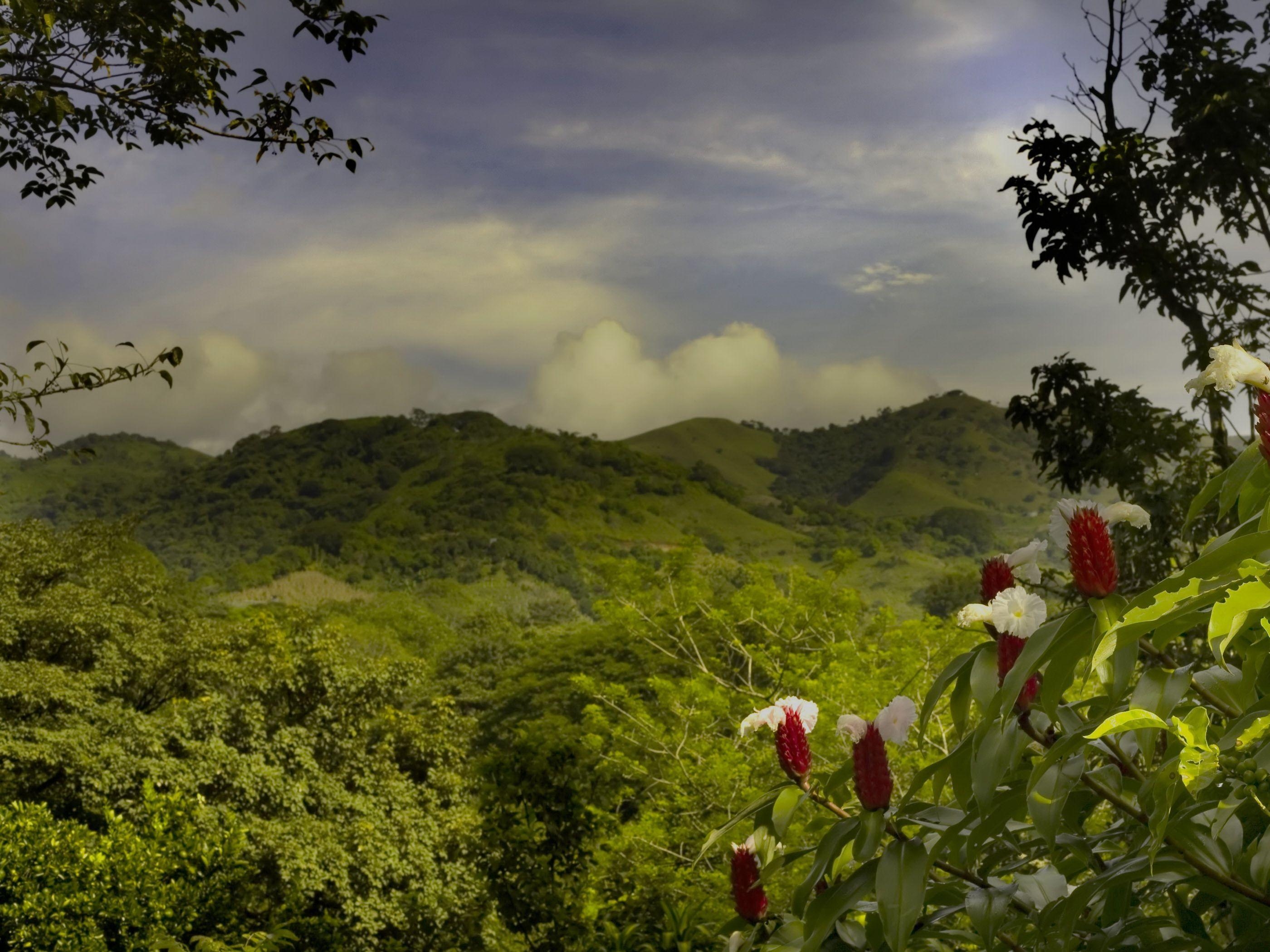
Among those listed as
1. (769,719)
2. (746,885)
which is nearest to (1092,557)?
(769,719)

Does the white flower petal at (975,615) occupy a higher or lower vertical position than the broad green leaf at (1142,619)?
higher

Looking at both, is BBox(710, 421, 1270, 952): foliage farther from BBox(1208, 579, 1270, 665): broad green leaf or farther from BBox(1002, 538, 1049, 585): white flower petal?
BBox(1002, 538, 1049, 585): white flower petal

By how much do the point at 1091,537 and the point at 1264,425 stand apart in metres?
0.23

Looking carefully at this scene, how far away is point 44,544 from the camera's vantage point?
Result: 1132 cm

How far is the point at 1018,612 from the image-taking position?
3.89ft

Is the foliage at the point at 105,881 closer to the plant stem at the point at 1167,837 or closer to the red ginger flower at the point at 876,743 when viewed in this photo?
the red ginger flower at the point at 876,743

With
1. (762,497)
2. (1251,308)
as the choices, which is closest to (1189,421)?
(1251,308)

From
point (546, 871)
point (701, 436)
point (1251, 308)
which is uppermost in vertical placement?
point (701, 436)

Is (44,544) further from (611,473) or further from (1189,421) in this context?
(611,473)

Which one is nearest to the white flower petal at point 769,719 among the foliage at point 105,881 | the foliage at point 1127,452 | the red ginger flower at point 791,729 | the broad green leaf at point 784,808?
the red ginger flower at point 791,729

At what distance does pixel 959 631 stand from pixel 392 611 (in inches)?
1231

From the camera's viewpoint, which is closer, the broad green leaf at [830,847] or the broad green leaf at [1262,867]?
the broad green leaf at [1262,867]

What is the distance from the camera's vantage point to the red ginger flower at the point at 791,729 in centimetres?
151

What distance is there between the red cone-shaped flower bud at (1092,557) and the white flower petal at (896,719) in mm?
369
